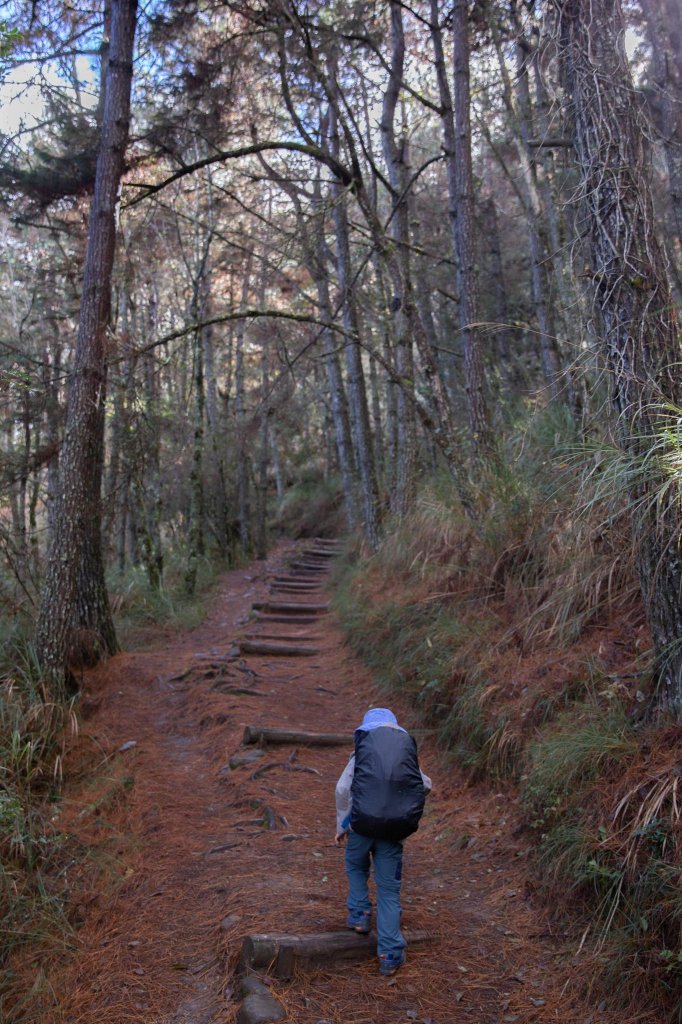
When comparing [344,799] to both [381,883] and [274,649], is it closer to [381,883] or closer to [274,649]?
[381,883]

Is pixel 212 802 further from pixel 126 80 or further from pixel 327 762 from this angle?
pixel 126 80

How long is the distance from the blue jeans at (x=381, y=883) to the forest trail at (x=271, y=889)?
15cm

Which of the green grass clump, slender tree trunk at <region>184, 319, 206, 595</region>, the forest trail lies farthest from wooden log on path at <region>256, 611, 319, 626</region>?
the green grass clump

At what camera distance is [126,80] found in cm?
838

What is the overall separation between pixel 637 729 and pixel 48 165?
9.72 m

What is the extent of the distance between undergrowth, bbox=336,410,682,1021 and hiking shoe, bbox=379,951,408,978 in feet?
2.87

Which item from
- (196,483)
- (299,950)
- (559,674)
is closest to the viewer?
(299,950)

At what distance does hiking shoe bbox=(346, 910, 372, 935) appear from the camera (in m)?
3.65

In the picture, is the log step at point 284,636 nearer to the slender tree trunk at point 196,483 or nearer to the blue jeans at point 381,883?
the slender tree trunk at point 196,483

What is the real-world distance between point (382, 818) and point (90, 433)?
5.65m

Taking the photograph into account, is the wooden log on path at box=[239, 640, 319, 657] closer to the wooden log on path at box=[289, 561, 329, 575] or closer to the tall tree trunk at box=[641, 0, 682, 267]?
the wooden log on path at box=[289, 561, 329, 575]

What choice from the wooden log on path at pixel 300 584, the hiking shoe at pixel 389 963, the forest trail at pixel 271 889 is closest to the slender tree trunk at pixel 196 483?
the wooden log on path at pixel 300 584

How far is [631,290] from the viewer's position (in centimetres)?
384

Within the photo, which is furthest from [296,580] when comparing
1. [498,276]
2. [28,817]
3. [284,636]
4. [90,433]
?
[28,817]
